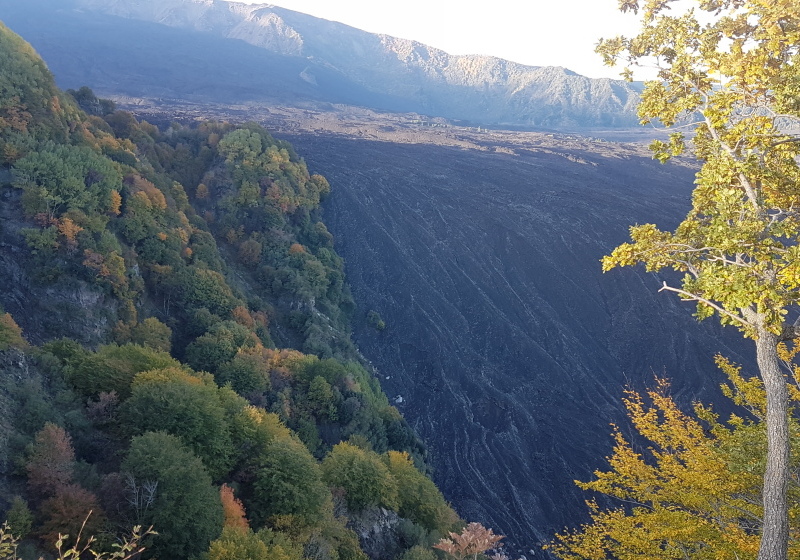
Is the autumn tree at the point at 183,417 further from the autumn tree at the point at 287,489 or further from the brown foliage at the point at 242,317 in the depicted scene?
the brown foliage at the point at 242,317

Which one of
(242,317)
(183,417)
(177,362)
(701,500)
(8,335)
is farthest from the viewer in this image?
(242,317)

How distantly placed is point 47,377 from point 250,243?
25.3 metres

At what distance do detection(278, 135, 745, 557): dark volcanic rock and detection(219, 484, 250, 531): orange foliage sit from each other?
13943 millimetres

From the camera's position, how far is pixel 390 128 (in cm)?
10600

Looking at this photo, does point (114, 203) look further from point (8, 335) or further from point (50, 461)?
point (50, 461)

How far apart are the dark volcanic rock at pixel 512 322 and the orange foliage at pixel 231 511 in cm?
1394

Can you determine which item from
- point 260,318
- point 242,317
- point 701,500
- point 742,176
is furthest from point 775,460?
point 260,318

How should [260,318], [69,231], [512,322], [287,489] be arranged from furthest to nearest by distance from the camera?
[512,322], [260,318], [69,231], [287,489]

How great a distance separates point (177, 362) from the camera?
21125 mm

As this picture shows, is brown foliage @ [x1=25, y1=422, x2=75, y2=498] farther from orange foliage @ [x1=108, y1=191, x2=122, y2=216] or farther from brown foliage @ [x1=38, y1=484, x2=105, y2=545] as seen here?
orange foliage @ [x1=108, y1=191, x2=122, y2=216]

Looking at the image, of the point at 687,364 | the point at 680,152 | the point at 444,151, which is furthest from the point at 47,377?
the point at 444,151

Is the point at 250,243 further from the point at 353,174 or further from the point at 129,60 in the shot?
the point at 129,60

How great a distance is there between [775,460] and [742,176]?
4.46m

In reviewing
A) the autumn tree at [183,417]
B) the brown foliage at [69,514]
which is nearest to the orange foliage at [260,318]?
the autumn tree at [183,417]
